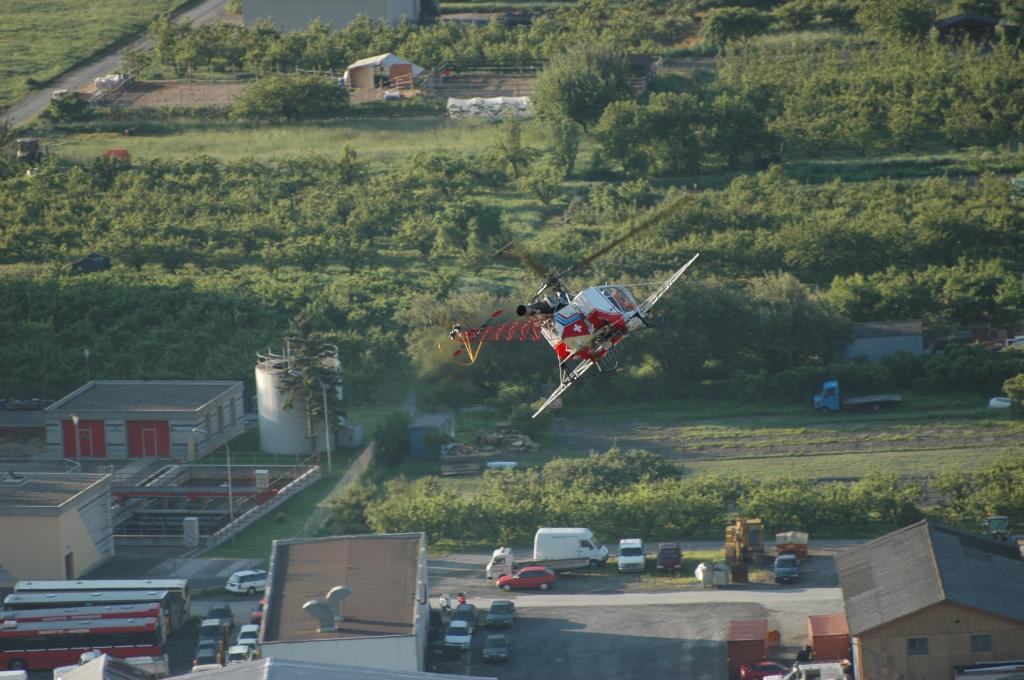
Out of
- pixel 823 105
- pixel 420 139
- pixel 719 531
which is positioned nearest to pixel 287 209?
pixel 420 139

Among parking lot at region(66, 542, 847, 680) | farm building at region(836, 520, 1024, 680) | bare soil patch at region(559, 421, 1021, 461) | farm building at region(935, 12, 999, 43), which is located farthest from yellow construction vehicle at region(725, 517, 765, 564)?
farm building at region(935, 12, 999, 43)

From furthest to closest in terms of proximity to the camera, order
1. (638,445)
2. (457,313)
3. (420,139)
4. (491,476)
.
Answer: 1. (420,139)
2. (457,313)
3. (638,445)
4. (491,476)

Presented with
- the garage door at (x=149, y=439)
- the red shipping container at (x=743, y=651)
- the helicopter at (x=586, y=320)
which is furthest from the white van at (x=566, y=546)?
the garage door at (x=149, y=439)

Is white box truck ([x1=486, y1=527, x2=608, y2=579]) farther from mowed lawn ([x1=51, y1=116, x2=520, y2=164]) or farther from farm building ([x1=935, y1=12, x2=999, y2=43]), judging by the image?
farm building ([x1=935, y1=12, x2=999, y2=43])

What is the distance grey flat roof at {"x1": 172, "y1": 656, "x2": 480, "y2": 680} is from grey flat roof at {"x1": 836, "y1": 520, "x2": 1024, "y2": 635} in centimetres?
1374

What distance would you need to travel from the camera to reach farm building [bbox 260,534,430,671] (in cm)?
5306

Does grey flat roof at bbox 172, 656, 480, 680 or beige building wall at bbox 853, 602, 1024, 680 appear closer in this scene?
grey flat roof at bbox 172, 656, 480, 680

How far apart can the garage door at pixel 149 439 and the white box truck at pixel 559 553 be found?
65.3 feet

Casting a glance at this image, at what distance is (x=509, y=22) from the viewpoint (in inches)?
5128

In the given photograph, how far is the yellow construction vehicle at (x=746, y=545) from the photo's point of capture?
62188 millimetres

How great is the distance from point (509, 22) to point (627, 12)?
28.0 feet

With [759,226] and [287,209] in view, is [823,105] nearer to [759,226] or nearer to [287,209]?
[759,226]

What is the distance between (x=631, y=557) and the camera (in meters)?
62.4

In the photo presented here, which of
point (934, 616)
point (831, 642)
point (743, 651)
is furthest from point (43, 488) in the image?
point (934, 616)
